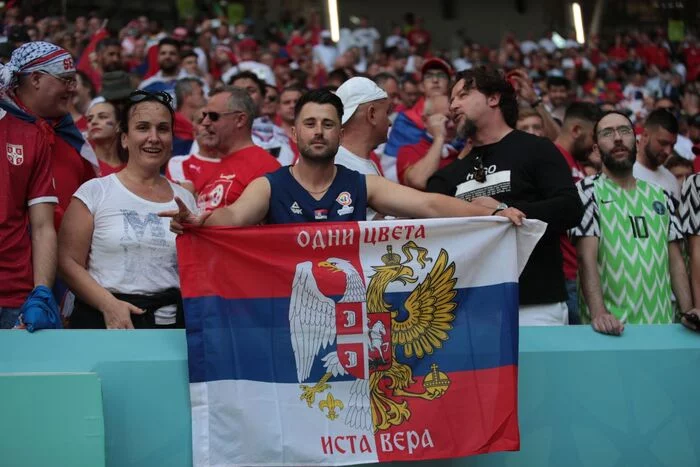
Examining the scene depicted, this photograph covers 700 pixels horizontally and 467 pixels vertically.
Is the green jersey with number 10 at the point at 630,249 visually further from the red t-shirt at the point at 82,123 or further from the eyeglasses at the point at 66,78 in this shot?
the red t-shirt at the point at 82,123

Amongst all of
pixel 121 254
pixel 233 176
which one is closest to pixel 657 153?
pixel 233 176

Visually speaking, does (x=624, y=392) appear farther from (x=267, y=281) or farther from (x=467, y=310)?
(x=267, y=281)

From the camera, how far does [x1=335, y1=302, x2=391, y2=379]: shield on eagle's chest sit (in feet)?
16.6

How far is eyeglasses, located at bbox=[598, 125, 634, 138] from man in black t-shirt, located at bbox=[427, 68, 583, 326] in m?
0.72

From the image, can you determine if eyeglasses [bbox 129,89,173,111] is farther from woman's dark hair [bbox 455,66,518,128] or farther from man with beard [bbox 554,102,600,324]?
man with beard [bbox 554,102,600,324]

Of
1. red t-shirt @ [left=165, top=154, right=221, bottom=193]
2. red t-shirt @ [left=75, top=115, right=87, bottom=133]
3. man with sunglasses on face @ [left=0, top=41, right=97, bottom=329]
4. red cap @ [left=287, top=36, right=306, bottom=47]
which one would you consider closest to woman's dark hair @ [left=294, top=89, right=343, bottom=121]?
man with sunglasses on face @ [left=0, top=41, right=97, bottom=329]

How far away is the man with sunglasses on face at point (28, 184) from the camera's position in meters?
5.41

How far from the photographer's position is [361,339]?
5.08 m

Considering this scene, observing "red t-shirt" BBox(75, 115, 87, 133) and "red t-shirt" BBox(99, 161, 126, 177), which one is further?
"red t-shirt" BBox(75, 115, 87, 133)

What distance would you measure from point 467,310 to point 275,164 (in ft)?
6.83

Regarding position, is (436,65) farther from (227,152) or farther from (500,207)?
(500,207)

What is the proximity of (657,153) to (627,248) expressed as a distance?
7.60 ft

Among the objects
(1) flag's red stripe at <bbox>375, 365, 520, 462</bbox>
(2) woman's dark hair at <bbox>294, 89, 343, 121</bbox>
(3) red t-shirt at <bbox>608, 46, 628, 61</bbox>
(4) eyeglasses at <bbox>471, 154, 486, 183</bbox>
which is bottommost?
(1) flag's red stripe at <bbox>375, 365, 520, 462</bbox>

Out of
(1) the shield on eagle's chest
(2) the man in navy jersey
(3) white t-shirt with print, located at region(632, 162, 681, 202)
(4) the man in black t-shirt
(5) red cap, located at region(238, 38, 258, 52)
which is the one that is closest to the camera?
(1) the shield on eagle's chest
